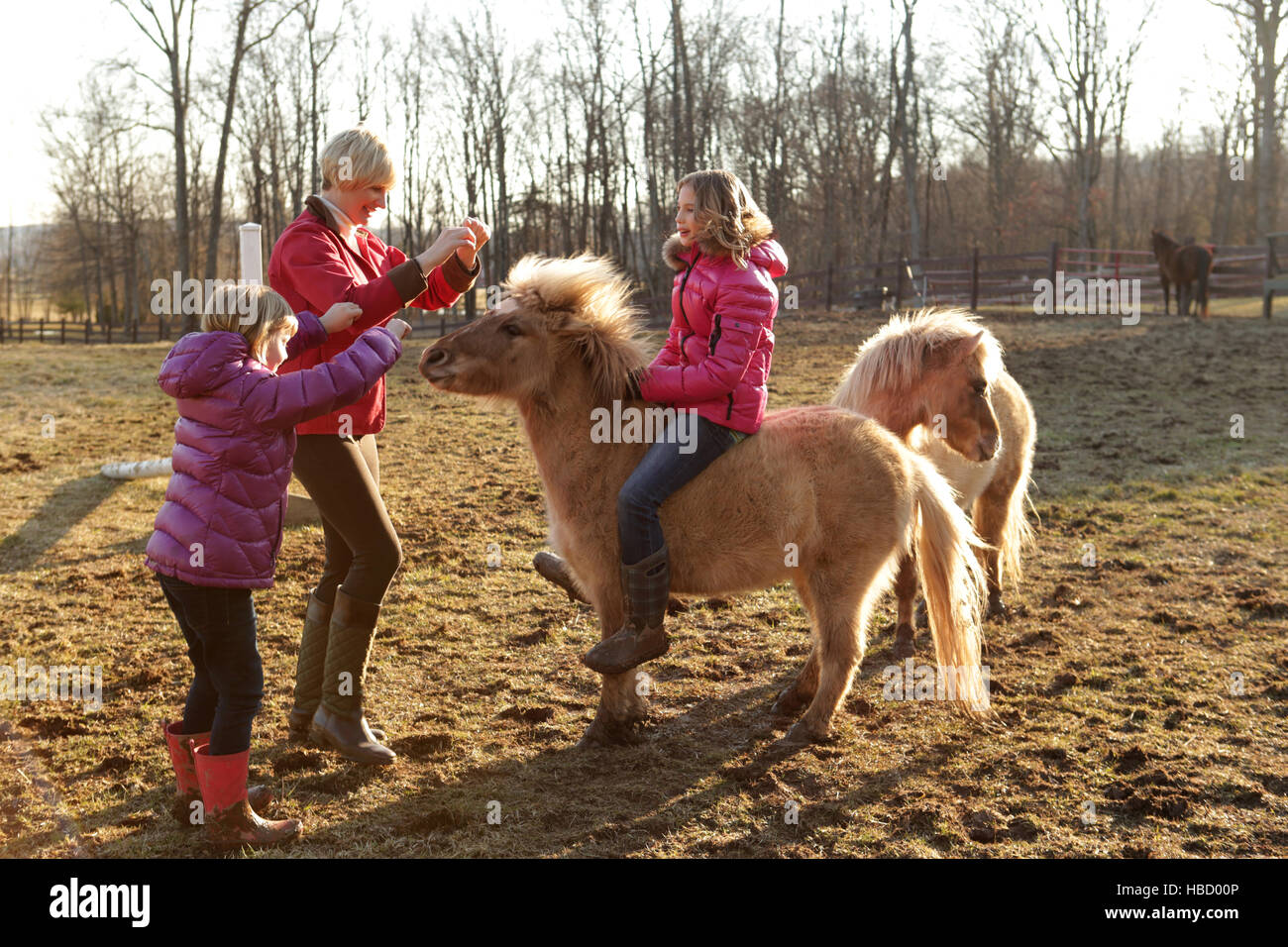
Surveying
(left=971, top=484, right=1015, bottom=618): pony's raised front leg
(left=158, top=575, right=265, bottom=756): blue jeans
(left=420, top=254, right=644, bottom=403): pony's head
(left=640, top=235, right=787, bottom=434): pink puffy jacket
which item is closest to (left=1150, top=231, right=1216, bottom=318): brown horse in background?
(left=971, top=484, right=1015, bottom=618): pony's raised front leg

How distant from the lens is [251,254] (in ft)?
13.6

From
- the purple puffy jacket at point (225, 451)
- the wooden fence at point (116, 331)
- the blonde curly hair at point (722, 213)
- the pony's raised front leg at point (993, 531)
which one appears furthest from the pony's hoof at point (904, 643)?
the wooden fence at point (116, 331)

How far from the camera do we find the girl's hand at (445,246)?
12.2 feet

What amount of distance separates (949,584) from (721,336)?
163 centimetres

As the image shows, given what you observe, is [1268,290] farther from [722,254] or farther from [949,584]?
[722,254]

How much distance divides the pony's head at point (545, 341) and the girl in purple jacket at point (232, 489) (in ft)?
2.11

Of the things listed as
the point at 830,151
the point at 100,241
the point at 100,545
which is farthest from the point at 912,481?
the point at 100,241

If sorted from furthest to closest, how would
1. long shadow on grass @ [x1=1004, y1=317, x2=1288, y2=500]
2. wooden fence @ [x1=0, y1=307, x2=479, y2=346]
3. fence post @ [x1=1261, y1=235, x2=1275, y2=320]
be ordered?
wooden fence @ [x1=0, y1=307, x2=479, y2=346]
fence post @ [x1=1261, y1=235, x2=1275, y2=320]
long shadow on grass @ [x1=1004, y1=317, x2=1288, y2=500]

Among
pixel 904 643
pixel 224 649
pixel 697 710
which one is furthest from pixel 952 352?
pixel 224 649

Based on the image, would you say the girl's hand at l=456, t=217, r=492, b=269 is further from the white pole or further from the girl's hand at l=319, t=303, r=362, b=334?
the white pole

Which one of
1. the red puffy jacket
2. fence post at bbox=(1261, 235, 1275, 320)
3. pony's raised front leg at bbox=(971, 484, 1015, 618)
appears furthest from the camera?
fence post at bbox=(1261, 235, 1275, 320)

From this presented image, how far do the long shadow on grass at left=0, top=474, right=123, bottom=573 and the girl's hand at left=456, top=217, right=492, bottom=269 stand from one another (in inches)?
191

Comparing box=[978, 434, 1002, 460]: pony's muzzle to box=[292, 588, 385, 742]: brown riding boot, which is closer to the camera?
box=[292, 588, 385, 742]: brown riding boot

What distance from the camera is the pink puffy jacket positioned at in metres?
3.87
